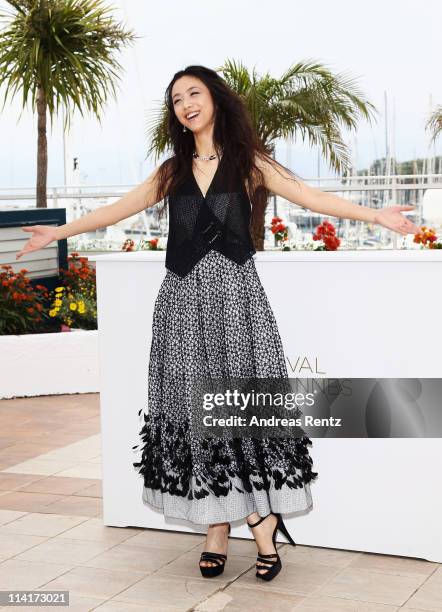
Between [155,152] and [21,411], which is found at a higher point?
[155,152]

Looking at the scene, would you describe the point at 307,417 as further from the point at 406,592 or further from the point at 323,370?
the point at 406,592

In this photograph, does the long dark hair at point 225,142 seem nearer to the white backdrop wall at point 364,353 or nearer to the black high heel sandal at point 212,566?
the white backdrop wall at point 364,353

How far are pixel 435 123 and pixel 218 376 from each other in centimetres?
1803

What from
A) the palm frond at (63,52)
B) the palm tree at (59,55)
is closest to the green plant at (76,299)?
the palm tree at (59,55)

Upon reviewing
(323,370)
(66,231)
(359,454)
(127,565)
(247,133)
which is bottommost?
(127,565)

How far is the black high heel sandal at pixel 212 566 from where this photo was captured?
115 inches

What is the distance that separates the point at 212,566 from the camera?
2922 millimetres

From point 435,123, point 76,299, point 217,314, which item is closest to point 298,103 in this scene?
point 76,299

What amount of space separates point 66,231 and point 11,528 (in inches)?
47.1

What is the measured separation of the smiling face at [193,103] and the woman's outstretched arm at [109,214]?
24 centimetres

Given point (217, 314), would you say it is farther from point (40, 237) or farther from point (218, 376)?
point (40, 237)

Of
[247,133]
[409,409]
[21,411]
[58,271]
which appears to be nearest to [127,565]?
[409,409]

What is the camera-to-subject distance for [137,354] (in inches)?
131

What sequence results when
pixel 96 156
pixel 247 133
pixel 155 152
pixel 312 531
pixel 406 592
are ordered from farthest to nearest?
pixel 96 156 < pixel 155 152 < pixel 312 531 < pixel 247 133 < pixel 406 592
